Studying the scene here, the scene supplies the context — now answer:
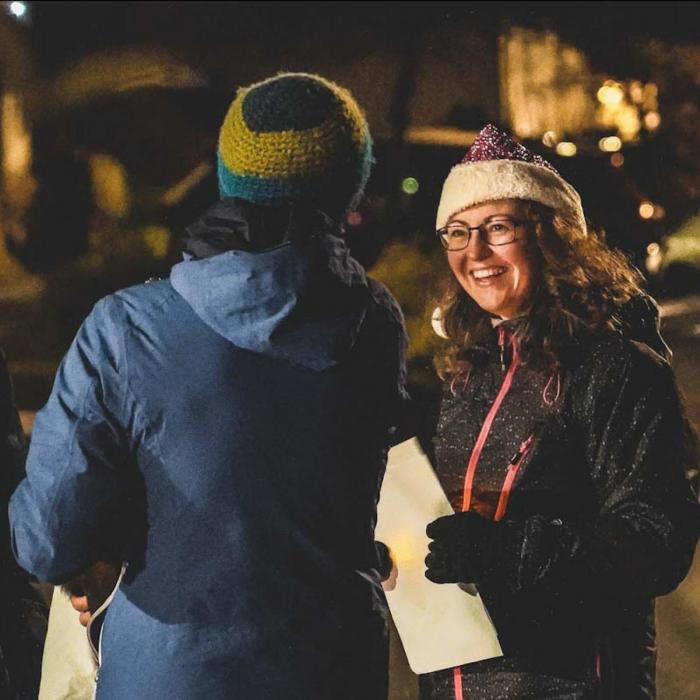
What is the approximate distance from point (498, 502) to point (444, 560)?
8.6 inches

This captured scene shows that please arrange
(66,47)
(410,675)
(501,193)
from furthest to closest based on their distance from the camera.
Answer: (66,47), (410,675), (501,193)

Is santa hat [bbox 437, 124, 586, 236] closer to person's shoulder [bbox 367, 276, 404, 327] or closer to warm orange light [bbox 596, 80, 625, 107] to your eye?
person's shoulder [bbox 367, 276, 404, 327]

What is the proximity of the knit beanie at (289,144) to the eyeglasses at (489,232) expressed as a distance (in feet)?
2.54

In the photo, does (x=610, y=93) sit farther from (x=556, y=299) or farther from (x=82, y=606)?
(x=82, y=606)

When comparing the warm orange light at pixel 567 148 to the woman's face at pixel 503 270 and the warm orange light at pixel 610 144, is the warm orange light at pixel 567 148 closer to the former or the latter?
the warm orange light at pixel 610 144

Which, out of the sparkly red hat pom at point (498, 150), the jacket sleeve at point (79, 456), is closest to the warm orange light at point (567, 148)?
the sparkly red hat pom at point (498, 150)

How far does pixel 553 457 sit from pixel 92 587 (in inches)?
38.8

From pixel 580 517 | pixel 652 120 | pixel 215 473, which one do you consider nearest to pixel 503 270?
pixel 580 517

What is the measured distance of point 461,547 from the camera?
212 centimetres

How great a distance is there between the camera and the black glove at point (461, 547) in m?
2.12

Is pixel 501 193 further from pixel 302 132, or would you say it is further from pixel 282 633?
pixel 282 633

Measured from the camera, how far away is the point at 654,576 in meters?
2.09

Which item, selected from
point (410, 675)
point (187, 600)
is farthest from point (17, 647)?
point (410, 675)

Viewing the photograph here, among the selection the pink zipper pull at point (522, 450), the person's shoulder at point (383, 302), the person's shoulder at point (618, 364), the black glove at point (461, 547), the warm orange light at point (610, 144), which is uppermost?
the warm orange light at point (610, 144)
